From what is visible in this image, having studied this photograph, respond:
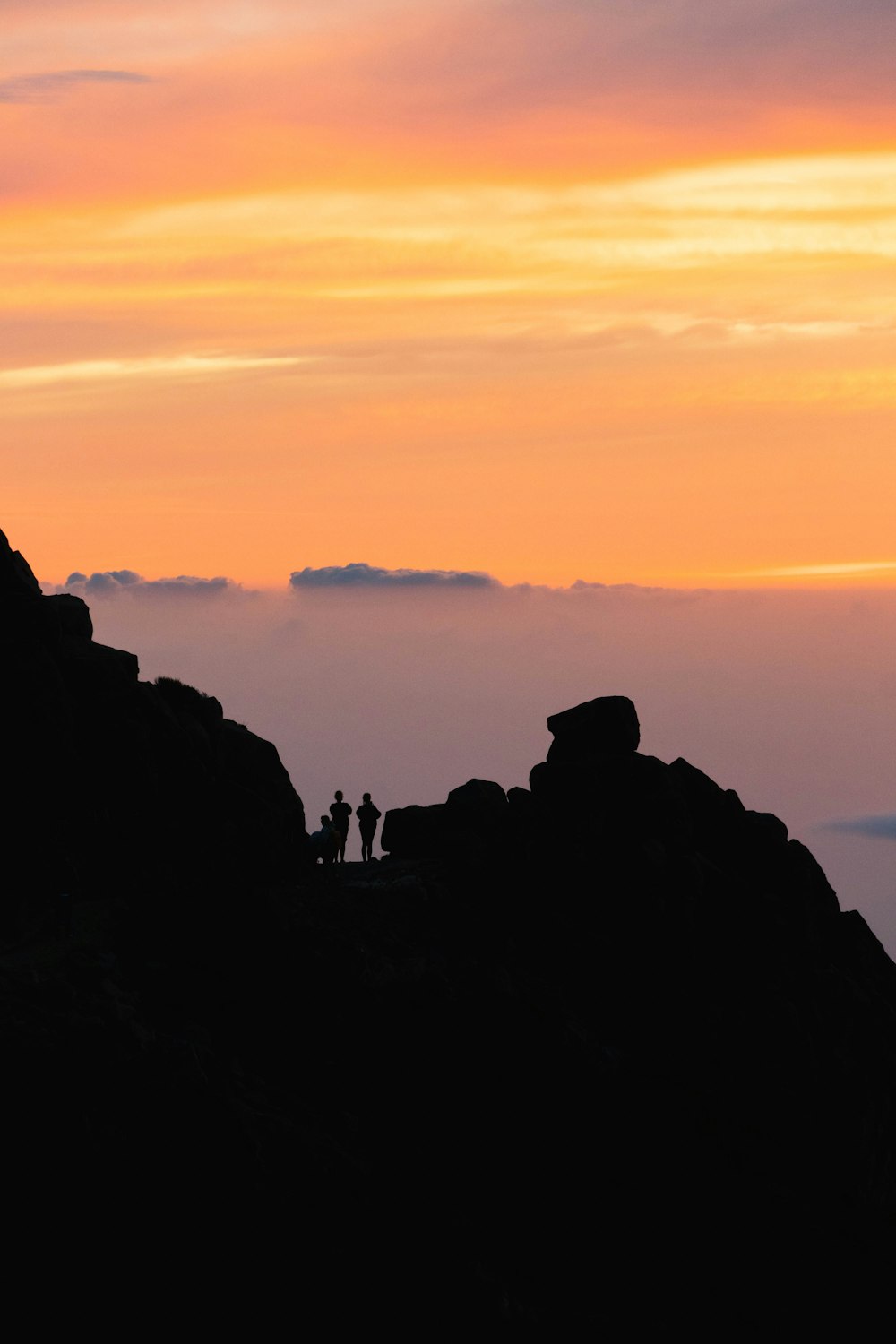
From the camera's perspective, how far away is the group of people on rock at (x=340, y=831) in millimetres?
57469

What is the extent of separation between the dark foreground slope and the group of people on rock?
1035mm

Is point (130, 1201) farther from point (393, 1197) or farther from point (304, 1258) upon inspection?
point (393, 1197)

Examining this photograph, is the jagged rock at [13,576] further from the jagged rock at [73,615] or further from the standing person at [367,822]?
the standing person at [367,822]

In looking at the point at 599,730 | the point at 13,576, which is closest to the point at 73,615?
the point at 13,576

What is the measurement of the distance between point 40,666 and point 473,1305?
25.0m

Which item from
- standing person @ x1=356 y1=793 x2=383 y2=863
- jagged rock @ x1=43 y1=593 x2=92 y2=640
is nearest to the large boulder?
standing person @ x1=356 y1=793 x2=383 y2=863

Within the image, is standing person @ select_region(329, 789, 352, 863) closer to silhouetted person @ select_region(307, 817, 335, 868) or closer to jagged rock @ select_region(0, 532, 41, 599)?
silhouetted person @ select_region(307, 817, 335, 868)

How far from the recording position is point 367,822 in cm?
6006

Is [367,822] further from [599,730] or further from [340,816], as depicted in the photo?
[599,730]

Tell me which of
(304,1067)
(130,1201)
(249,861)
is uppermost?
(249,861)

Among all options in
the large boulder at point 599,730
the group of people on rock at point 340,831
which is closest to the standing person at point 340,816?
the group of people on rock at point 340,831

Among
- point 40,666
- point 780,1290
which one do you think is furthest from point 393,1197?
point 40,666

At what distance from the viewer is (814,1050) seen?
59.6 metres

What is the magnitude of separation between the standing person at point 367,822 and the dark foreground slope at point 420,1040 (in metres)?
1.15
